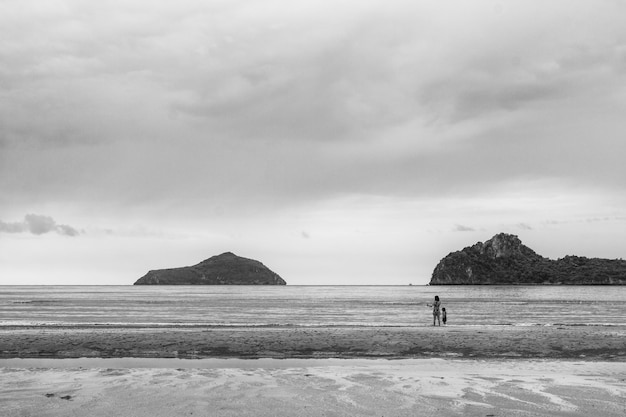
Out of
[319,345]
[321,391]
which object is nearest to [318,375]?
[321,391]

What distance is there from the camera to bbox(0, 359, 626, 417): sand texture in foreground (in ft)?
46.1

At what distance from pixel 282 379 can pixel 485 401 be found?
682cm

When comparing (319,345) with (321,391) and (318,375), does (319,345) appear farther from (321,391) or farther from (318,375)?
(321,391)

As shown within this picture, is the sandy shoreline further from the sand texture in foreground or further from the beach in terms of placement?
the sand texture in foreground

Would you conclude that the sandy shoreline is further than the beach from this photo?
Yes

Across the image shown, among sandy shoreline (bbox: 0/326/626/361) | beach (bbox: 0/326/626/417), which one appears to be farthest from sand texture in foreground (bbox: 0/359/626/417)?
sandy shoreline (bbox: 0/326/626/361)

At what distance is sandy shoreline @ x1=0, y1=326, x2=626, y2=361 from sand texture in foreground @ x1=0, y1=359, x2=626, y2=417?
5.63 meters

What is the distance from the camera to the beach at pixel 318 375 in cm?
1443

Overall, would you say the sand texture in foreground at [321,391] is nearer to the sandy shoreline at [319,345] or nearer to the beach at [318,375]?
the beach at [318,375]

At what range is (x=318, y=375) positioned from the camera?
64.6 feet

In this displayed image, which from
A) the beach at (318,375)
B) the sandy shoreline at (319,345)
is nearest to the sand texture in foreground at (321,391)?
the beach at (318,375)

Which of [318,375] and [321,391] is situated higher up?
[321,391]

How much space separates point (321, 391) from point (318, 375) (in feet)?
10.8

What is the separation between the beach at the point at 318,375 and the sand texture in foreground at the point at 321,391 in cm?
3
